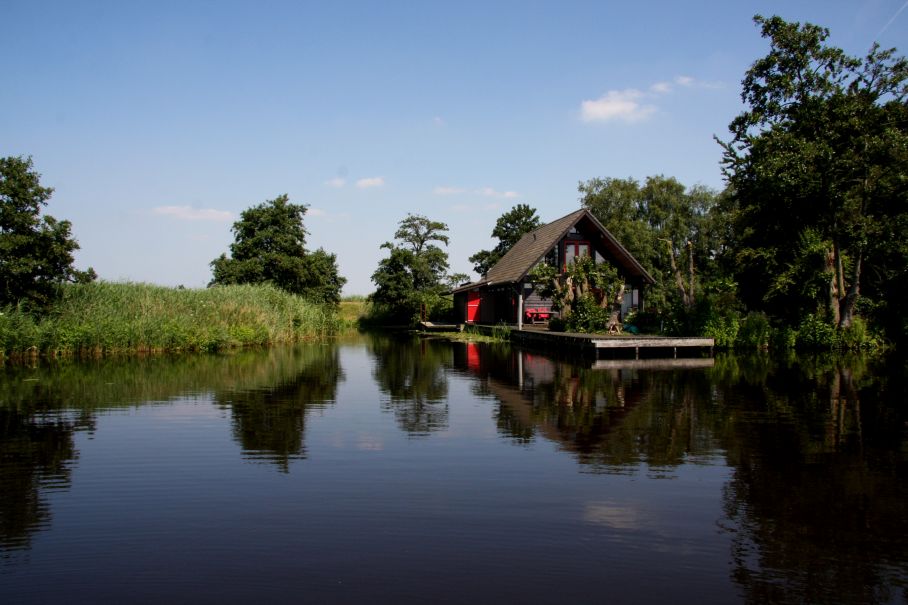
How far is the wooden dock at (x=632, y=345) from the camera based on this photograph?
2537 cm

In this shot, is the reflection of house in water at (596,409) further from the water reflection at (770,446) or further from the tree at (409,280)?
the tree at (409,280)

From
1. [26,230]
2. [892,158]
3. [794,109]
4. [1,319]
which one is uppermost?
[794,109]

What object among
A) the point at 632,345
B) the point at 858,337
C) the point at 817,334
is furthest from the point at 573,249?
the point at 858,337

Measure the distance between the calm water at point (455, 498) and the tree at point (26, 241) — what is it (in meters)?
10.3

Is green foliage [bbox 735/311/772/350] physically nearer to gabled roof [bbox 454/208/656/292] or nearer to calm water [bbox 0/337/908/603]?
gabled roof [bbox 454/208/656/292]

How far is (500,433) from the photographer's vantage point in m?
11.2

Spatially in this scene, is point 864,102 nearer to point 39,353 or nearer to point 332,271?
point 39,353

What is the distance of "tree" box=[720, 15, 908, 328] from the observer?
85.3 feet

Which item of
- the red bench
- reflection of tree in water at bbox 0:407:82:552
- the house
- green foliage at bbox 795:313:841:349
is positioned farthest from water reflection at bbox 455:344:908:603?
the red bench

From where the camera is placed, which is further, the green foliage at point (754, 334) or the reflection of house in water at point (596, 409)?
the green foliage at point (754, 334)

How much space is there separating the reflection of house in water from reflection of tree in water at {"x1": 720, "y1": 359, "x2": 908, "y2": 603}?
109cm

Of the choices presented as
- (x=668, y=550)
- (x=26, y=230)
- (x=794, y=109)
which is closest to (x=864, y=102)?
(x=794, y=109)

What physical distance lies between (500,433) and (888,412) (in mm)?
7809

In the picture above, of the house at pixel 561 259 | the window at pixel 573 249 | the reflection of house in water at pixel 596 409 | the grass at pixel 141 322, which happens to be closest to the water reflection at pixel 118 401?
the grass at pixel 141 322
